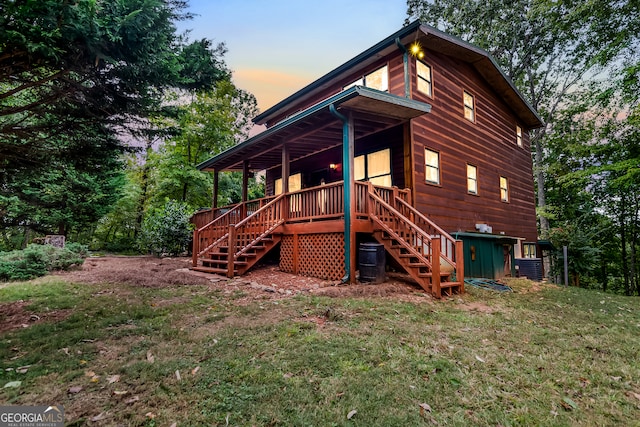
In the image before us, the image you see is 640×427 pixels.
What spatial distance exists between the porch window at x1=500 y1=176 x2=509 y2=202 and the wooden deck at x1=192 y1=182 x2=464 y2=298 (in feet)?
19.7

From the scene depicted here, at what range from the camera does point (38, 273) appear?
8.12 m

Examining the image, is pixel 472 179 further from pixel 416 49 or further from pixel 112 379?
pixel 112 379

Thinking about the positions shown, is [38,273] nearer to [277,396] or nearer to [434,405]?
[277,396]

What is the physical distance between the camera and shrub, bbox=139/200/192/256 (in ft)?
44.9

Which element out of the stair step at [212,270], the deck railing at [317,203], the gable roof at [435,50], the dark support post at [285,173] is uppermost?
the gable roof at [435,50]

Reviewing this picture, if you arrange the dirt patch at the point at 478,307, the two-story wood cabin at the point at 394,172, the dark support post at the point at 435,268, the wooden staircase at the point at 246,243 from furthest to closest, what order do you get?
1. the wooden staircase at the point at 246,243
2. the two-story wood cabin at the point at 394,172
3. the dark support post at the point at 435,268
4. the dirt patch at the point at 478,307

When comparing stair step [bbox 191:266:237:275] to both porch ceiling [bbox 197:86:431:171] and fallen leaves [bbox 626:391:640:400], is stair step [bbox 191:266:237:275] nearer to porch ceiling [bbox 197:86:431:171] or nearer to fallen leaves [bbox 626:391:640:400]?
porch ceiling [bbox 197:86:431:171]

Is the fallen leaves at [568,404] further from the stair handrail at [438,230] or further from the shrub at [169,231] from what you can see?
the shrub at [169,231]

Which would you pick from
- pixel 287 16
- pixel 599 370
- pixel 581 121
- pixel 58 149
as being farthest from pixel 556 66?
pixel 58 149

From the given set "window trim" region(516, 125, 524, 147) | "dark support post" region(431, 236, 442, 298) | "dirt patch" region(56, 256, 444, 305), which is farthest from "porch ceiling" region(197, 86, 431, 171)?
"window trim" region(516, 125, 524, 147)

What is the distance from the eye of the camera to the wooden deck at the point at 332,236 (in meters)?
6.46

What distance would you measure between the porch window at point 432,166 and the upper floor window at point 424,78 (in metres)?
1.97

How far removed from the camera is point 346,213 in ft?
23.6

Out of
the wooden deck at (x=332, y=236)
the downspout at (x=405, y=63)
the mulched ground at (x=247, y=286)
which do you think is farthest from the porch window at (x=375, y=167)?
the mulched ground at (x=247, y=286)
